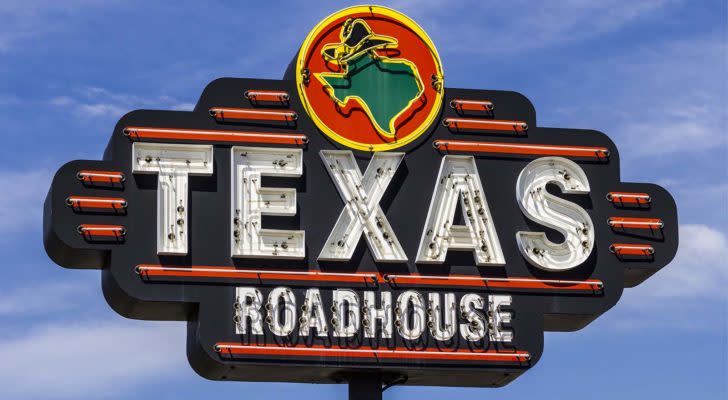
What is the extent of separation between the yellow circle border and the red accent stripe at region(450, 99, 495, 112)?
237 millimetres

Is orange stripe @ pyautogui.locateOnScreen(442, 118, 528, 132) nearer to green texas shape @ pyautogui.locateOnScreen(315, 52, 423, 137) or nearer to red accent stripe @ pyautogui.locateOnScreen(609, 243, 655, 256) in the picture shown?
green texas shape @ pyautogui.locateOnScreen(315, 52, 423, 137)

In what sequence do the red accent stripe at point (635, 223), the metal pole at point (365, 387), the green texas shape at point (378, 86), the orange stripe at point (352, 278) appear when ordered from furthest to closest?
the red accent stripe at point (635, 223)
the green texas shape at point (378, 86)
the metal pole at point (365, 387)
the orange stripe at point (352, 278)

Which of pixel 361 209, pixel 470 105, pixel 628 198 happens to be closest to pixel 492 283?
pixel 361 209

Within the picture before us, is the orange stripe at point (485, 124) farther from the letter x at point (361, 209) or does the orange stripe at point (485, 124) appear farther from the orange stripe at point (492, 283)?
the orange stripe at point (492, 283)

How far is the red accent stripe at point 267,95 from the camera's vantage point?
30.9 metres

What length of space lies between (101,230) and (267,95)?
3.30m

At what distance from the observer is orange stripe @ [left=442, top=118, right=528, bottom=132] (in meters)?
31.6

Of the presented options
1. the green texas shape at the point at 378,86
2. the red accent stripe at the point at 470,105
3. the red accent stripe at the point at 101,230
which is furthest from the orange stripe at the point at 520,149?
the red accent stripe at the point at 101,230

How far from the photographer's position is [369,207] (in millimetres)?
30781

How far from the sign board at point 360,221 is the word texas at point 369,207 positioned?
0.03 m

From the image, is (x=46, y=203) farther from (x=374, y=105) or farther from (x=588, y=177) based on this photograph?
(x=588, y=177)

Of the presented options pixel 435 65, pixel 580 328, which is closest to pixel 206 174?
pixel 435 65

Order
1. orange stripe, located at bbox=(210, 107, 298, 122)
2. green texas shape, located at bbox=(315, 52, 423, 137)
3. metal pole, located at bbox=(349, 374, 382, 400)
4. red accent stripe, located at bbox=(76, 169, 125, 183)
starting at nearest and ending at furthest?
red accent stripe, located at bbox=(76, 169, 125, 183) → metal pole, located at bbox=(349, 374, 382, 400) → orange stripe, located at bbox=(210, 107, 298, 122) → green texas shape, located at bbox=(315, 52, 423, 137)

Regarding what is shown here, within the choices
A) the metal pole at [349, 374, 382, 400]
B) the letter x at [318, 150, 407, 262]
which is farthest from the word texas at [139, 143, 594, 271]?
the metal pole at [349, 374, 382, 400]
